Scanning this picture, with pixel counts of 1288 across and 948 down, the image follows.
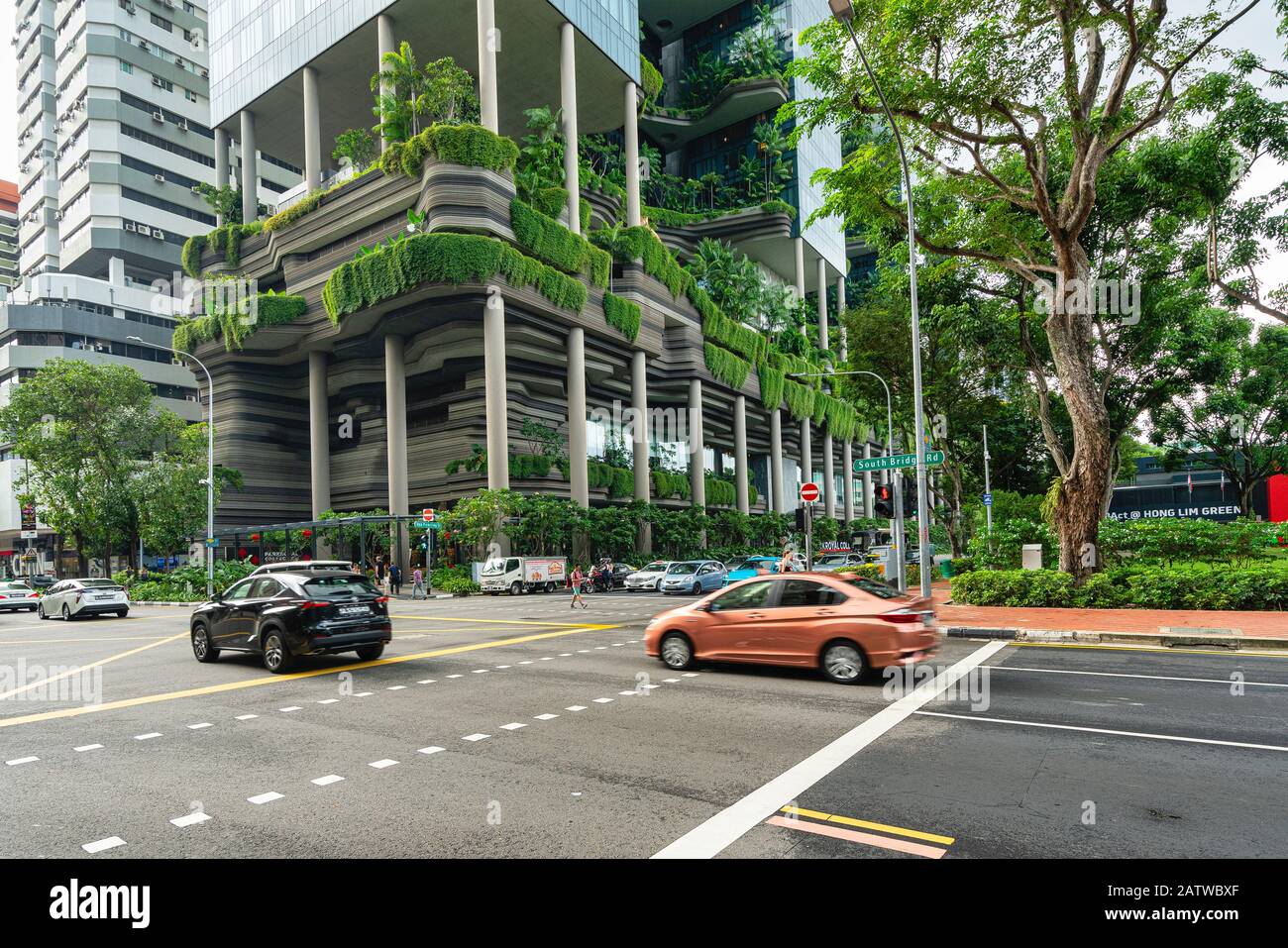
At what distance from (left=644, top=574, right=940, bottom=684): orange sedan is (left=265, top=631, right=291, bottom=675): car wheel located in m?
5.75

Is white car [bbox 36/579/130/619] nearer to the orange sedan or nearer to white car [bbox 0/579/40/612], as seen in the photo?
white car [bbox 0/579/40/612]

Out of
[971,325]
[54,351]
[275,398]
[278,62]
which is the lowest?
[971,325]

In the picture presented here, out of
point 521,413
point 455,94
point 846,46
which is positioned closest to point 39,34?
point 455,94

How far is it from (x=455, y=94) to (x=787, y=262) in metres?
42.5

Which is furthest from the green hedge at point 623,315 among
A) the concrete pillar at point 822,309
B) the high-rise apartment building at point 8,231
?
the high-rise apartment building at point 8,231

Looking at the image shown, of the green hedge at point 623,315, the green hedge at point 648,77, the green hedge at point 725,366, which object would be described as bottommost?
the green hedge at point 725,366

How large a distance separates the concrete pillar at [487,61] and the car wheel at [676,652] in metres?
37.3

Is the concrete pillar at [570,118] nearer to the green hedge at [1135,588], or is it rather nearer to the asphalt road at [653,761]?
the green hedge at [1135,588]

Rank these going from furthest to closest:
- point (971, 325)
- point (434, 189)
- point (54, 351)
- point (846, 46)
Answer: point (54, 351), point (434, 189), point (971, 325), point (846, 46)

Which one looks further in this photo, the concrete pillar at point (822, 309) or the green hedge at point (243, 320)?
the concrete pillar at point (822, 309)

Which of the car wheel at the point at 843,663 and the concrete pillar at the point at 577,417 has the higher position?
the concrete pillar at the point at 577,417

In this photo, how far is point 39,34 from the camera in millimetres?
80812

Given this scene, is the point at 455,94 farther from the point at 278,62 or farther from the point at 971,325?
the point at 971,325

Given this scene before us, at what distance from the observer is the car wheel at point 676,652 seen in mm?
11188
